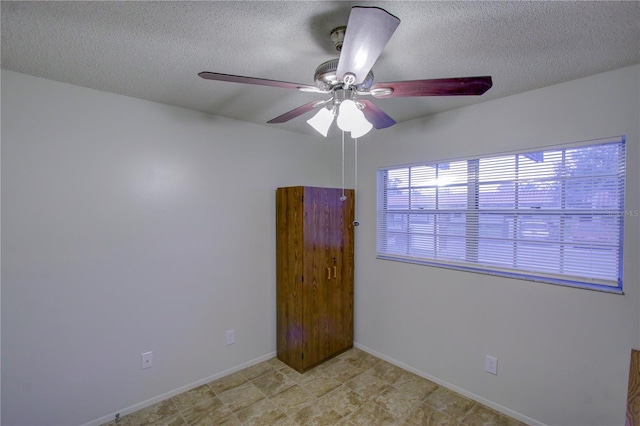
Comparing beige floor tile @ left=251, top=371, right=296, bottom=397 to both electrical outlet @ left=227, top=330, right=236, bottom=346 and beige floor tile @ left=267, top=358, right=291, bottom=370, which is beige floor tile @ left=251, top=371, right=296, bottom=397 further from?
electrical outlet @ left=227, top=330, right=236, bottom=346

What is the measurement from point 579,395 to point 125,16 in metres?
3.30

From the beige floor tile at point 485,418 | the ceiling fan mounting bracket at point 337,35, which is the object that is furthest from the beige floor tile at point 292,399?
the ceiling fan mounting bracket at point 337,35

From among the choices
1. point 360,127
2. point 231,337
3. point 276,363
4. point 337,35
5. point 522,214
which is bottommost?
point 276,363

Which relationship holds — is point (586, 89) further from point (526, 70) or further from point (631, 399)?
point (631, 399)

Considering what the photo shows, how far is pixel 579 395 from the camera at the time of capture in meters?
1.89

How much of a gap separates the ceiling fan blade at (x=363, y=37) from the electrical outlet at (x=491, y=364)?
2.29 meters

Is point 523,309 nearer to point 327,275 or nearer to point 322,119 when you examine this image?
point 327,275

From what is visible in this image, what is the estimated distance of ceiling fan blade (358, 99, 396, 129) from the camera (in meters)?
1.56

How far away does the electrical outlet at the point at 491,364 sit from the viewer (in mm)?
2248

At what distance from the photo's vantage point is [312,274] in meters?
2.84

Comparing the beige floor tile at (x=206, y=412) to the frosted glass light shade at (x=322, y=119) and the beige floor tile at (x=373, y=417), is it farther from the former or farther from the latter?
the frosted glass light shade at (x=322, y=119)

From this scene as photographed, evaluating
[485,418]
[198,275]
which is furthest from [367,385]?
[198,275]

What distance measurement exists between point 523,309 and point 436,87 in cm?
178

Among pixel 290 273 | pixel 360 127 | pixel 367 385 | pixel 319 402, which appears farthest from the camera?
pixel 290 273
